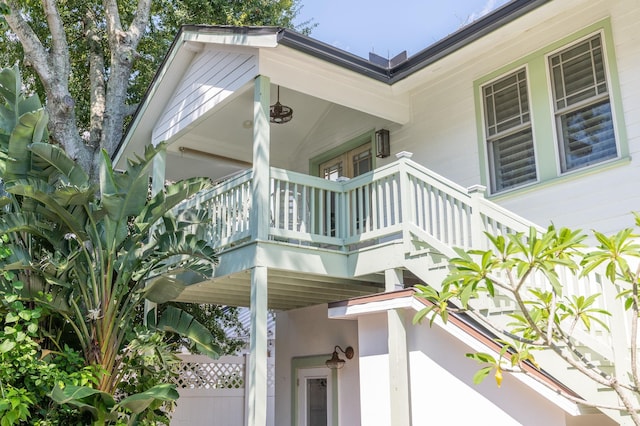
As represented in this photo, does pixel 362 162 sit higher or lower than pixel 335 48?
lower

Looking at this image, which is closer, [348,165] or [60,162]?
[60,162]

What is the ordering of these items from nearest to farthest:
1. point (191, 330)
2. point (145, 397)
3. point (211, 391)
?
point (145, 397)
point (191, 330)
point (211, 391)

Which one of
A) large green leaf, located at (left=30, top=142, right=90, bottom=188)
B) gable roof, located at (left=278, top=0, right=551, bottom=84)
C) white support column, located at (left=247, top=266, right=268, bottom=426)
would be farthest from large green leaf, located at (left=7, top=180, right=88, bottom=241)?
gable roof, located at (left=278, top=0, right=551, bottom=84)

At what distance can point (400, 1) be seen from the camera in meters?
77.1

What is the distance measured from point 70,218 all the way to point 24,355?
1.77 m

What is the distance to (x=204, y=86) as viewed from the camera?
9.50m

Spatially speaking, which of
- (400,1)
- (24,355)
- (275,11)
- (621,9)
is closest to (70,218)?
(24,355)

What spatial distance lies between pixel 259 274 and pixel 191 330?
1629 millimetres

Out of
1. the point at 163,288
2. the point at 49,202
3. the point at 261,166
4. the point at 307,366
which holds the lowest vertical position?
the point at 307,366

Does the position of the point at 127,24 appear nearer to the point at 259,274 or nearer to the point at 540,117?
the point at 259,274

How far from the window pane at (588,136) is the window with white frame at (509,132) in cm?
50

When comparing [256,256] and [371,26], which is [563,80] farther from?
[371,26]

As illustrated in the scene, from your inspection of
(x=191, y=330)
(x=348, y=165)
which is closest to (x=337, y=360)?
(x=191, y=330)

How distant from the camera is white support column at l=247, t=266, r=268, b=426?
23.3 feet
